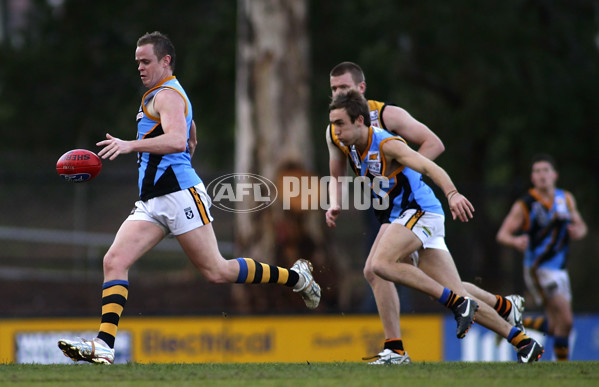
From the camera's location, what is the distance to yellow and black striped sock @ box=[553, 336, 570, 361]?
1034cm

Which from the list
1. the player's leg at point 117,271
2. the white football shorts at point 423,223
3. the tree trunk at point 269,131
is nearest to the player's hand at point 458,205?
the white football shorts at point 423,223

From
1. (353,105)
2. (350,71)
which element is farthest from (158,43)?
(350,71)

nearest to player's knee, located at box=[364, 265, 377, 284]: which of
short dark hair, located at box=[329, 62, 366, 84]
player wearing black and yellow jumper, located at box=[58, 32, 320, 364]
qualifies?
player wearing black and yellow jumper, located at box=[58, 32, 320, 364]

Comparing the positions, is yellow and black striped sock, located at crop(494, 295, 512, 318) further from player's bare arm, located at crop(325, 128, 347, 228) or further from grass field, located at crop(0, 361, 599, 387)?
player's bare arm, located at crop(325, 128, 347, 228)

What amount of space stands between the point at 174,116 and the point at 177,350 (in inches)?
211

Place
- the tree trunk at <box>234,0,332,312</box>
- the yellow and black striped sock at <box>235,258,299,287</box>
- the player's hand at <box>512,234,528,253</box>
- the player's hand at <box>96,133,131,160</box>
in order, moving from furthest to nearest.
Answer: the tree trunk at <box>234,0,332,312</box>
the player's hand at <box>512,234,528,253</box>
the yellow and black striped sock at <box>235,258,299,287</box>
the player's hand at <box>96,133,131,160</box>

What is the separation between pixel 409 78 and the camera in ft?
54.2

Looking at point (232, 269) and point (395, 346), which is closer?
point (232, 269)

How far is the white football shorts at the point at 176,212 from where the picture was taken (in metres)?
6.23

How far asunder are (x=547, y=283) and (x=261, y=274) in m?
5.15

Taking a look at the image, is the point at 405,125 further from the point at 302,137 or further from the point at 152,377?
the point at 302,137

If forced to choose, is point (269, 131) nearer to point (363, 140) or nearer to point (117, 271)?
point (363, 140)

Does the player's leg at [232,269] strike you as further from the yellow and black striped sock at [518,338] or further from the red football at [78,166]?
the yellow and black striped sock at [518,338]

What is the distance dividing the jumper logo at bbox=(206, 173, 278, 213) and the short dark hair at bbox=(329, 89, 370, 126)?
4237mm
